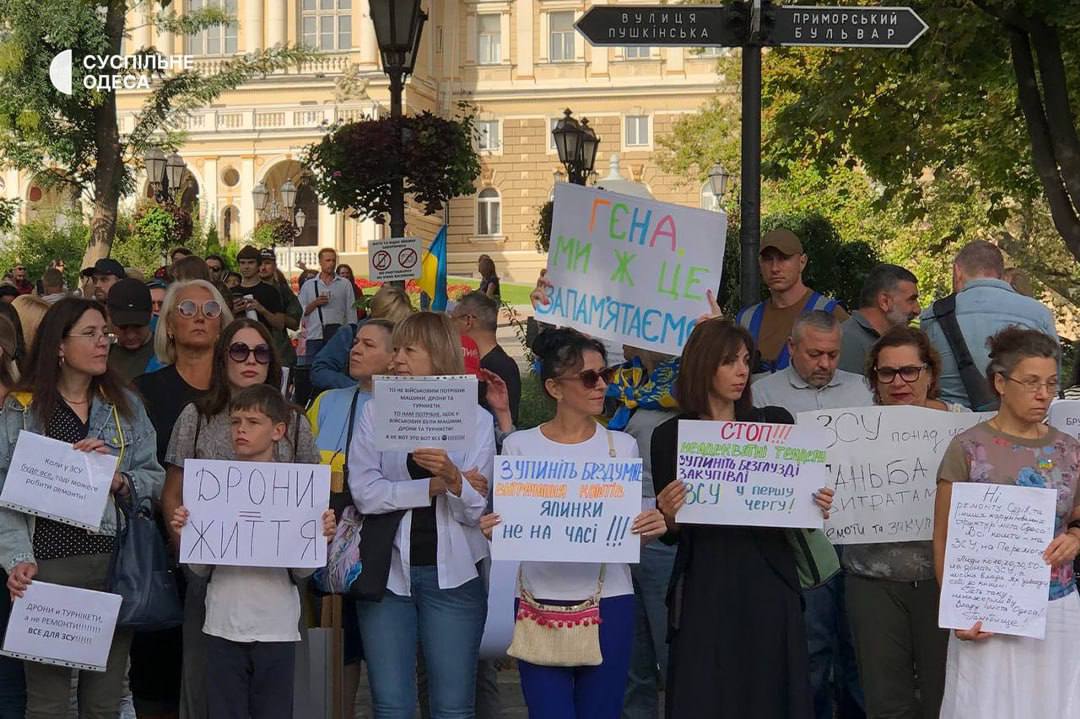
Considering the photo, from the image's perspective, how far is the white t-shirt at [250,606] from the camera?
5.75m

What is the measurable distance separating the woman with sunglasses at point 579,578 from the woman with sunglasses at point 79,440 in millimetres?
1456

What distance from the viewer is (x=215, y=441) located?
236 inches

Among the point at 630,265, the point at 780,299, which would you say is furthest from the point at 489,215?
the point at 630,265

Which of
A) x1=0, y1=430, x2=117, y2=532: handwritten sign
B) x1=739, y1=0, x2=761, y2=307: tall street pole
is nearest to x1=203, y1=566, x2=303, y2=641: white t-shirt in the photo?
x1=0, y1=430, x2=117, y2=532: handwritten sign

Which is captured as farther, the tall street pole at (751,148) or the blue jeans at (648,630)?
the tall street pole at (751,148)

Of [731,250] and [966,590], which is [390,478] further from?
[731,250]

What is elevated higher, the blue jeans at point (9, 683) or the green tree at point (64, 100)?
the green tree at point (64, 100)

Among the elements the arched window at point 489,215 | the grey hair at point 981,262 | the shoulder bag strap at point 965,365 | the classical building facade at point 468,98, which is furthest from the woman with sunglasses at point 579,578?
the arched window at point 489,215

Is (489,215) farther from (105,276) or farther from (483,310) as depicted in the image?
(483,310)

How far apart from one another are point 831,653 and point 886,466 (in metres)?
1.46

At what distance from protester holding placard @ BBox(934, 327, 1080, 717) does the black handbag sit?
2.86 metres

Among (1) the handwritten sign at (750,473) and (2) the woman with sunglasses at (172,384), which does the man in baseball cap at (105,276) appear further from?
(1) the handwritten sign at (750,473)

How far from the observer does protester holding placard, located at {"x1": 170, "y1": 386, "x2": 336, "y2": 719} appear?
5773 mm

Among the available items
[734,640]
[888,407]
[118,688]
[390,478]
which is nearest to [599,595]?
[734,640]
